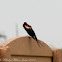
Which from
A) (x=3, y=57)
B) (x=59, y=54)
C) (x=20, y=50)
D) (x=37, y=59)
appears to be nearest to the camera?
(x=3, y=57)

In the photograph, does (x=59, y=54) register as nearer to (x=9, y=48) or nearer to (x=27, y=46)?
(x=27, y=46)

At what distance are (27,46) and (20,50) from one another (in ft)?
0.66

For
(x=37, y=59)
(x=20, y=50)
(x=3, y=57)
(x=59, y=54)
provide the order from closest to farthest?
(x=3, y=57), (x=20, y=50), (x=37, y=59), (x=59, y=54)

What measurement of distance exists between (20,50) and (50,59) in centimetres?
92

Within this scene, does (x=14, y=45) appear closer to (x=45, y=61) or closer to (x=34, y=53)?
(x=34, y=53)

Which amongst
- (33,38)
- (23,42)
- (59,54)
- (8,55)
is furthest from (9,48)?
(59,54)

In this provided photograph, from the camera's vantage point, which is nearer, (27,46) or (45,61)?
(27,46)

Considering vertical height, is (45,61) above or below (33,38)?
below

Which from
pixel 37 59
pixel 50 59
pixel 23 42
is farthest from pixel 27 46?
pixel 50 59

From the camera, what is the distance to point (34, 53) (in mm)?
4512

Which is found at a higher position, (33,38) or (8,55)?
(33,38)

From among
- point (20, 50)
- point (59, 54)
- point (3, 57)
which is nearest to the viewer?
point (3, 57)

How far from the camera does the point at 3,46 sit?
165 inches

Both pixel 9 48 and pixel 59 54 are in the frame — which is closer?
pixel 9 48
